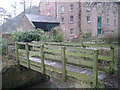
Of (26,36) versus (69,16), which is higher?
(69,16)

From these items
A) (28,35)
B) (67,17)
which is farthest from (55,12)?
(28,35)

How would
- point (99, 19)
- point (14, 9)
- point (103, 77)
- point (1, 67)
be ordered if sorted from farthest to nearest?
1. point (99, 19)
2. point (14, 9)
3. point (1, 67)
4. point (103, 77)

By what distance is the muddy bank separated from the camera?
6.54 metres

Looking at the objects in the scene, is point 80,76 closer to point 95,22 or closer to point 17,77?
point 17,77

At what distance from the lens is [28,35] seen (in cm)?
918

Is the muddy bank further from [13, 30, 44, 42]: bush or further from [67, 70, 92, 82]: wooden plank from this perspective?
[67, 70, 92, 82]: wooden plank

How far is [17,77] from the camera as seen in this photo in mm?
6824

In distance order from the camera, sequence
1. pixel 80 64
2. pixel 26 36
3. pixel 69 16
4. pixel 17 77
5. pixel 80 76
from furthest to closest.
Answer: pixel 69 16 < pixel 26 36 < pixel 17 77 < pixel 80 64 < pixel 80 76

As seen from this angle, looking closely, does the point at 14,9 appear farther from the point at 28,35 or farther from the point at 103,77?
the point at 103,77

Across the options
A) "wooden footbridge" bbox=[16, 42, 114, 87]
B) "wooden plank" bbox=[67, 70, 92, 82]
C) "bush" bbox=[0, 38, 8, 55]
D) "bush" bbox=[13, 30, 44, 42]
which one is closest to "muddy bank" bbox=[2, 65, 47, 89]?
"wooden footbridge" bbox=[16, 42, 114, 87]

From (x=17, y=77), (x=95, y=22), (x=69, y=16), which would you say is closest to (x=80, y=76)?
(x=17, y=77)

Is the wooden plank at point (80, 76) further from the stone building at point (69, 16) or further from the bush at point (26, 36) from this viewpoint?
the stone building at point (69, 16)

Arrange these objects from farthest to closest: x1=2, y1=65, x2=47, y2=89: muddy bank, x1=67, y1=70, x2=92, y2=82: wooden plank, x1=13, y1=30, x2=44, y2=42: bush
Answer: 1. x1=13, y1=30, x2=44, y2=42: bush
2. x1=2, y1=65, x2=47, y2=89: muddy bank
3. x1=67, y1=70, x2=92, y2=82: wooden plank

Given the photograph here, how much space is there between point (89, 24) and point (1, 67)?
2169 cm
